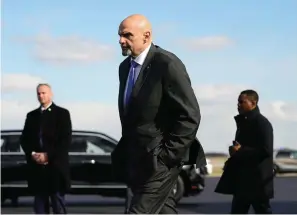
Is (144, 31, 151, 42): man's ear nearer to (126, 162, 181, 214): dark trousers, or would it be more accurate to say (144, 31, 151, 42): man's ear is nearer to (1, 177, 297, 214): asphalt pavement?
(126, 162, 181, 214): dark trousers

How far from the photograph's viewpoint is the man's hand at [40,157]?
9375mm

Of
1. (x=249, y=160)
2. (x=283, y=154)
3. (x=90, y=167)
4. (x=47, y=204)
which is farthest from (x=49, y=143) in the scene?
(x=283, y=154)

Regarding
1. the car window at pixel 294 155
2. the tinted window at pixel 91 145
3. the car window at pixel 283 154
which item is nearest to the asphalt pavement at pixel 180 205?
the tinted window at pixel 91 145

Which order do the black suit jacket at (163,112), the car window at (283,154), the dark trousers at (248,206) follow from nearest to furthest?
the black suit jacket at (163,112), the dark trousers at (248,206), the car window at (283,154)

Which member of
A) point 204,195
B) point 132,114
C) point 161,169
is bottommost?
point 204,195

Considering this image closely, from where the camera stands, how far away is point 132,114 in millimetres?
5227

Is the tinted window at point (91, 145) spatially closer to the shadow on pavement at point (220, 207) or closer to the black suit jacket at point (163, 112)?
the shadow on pavement at point (220, 207)

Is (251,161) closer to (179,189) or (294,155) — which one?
(179,189)

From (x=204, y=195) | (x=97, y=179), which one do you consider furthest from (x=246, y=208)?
(x=204, y=195)

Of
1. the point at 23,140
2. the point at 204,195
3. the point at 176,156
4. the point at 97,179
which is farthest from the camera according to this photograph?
the point at 204,195

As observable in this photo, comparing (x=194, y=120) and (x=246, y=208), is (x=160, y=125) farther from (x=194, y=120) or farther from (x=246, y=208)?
(x=246, y=208)

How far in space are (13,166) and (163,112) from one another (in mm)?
11769

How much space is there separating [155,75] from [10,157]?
39.0 feet

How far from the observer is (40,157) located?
938 cm
